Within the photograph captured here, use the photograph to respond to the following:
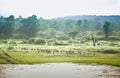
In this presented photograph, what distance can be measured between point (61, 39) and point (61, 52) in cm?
30

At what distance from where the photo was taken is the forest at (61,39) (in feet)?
27.8

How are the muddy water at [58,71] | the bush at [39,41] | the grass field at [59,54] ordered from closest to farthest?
the muddy water at [58,71], the grass field at [59,54], the bush at [39,41]

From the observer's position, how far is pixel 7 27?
340 inches

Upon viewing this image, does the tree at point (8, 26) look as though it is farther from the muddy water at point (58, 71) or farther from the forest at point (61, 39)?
the muddy water at point (58, 71)

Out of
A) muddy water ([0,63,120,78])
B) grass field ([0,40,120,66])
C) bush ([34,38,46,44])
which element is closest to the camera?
muddy water ([0,63,120,78])

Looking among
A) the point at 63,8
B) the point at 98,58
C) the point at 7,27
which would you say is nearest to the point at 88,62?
the point at 98,58

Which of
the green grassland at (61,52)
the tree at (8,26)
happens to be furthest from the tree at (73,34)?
the tree at (8,26)

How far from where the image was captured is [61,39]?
852 cm

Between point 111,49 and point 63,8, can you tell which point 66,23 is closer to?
point 63,8

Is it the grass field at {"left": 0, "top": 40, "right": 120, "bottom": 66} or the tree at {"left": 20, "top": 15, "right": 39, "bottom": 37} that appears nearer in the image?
the grass field at {"left": 0, "top": 40, "right": 120, "bottom": 66}

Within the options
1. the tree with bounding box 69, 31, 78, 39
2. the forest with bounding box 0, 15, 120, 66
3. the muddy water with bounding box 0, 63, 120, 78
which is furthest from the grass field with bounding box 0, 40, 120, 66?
the tree with bounding box 69, 31, 78, 39

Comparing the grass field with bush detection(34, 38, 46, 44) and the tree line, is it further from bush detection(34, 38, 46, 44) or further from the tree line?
the tree line

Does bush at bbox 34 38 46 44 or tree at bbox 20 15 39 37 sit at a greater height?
tree at bbox 20 15 39 37

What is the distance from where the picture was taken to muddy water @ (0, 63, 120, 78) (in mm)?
8188
